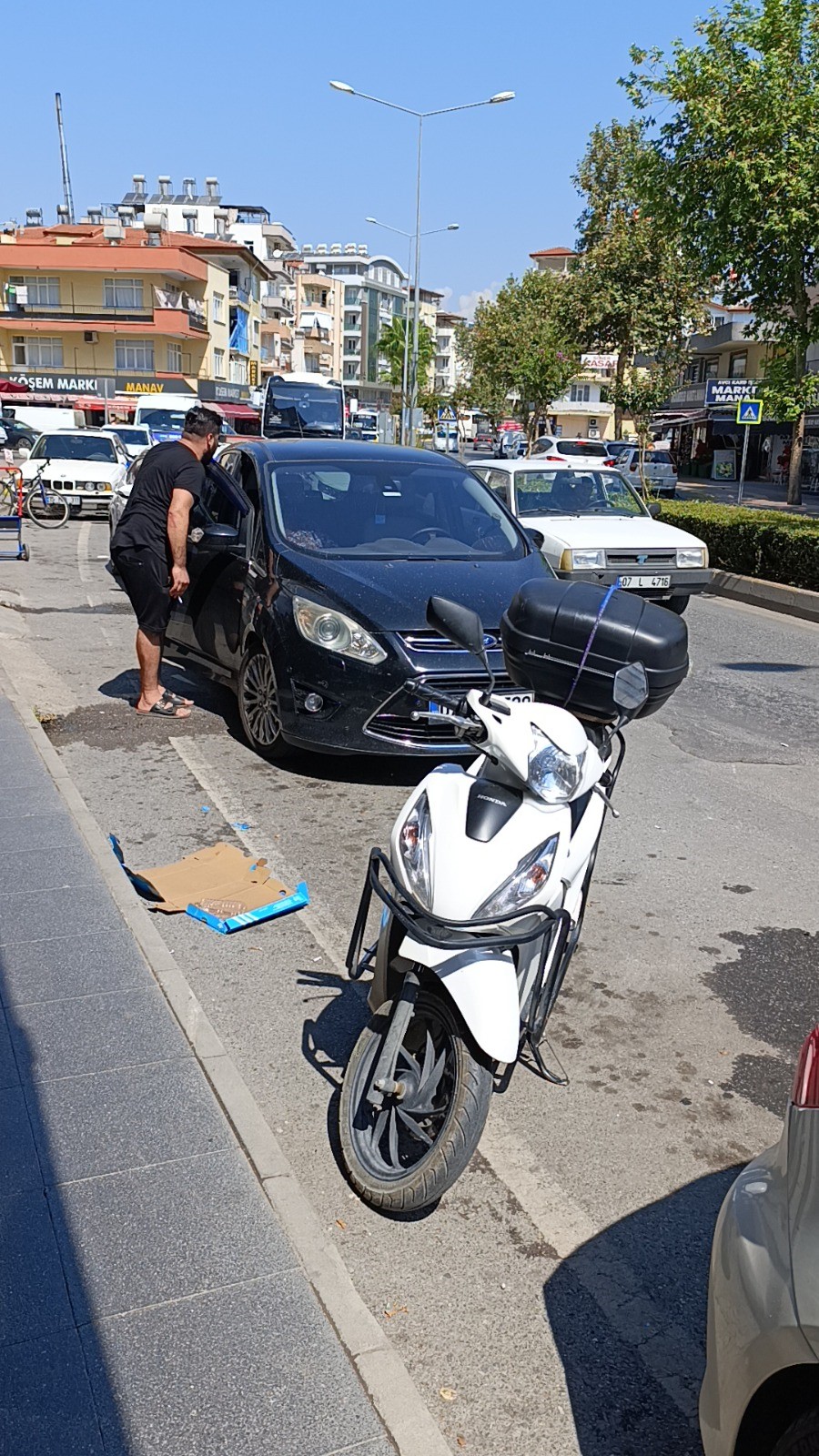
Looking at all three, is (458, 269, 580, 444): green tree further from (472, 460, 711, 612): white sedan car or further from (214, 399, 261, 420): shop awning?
(472, 460, 711, 612): white sedan car

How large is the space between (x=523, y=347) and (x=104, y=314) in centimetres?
2660

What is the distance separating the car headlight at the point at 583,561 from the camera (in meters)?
12.4

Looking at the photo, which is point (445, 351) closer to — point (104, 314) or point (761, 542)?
point (104, 314)

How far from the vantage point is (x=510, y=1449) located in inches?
98.1

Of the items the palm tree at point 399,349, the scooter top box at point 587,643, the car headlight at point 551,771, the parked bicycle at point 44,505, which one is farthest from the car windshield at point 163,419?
the palm tree at point 399,349

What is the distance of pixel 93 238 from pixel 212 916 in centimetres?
7328

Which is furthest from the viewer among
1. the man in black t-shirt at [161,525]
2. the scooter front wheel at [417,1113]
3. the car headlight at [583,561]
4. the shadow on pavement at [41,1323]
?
the car headlight at [583,561]

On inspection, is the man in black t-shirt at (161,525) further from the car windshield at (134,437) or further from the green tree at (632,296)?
the green tree at (632,296)

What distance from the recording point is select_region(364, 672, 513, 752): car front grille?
20.9 feet

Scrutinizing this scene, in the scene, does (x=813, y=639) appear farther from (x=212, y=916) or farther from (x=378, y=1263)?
(x=378, y=1263)

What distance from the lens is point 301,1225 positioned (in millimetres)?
2994

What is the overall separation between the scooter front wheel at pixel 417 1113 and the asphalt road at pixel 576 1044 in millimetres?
147

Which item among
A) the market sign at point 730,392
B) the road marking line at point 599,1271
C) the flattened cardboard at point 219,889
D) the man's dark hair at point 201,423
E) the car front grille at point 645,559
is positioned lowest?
the road marking line at point 599,1271

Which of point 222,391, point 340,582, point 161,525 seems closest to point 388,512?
point 340,582
